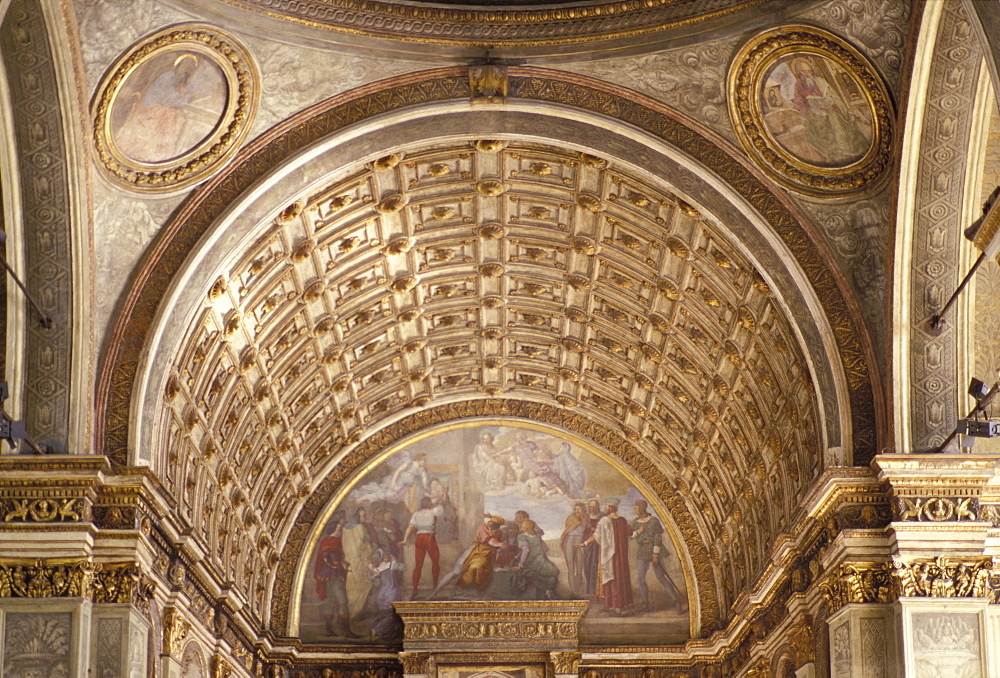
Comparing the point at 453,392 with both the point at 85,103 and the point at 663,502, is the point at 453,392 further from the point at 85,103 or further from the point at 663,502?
the point at 85,103

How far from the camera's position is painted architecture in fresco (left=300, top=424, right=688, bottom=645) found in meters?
27.3

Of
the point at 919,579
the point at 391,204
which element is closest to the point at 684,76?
the point at 391,204

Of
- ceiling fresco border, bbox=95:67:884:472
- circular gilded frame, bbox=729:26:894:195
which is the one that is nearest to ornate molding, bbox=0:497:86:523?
ceiling fresco border, bbox=95:67:884:472

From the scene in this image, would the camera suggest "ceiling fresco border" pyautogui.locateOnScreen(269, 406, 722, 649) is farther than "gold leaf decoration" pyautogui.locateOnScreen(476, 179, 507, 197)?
Yes

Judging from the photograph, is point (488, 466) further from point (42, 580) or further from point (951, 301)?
point (951, 301)

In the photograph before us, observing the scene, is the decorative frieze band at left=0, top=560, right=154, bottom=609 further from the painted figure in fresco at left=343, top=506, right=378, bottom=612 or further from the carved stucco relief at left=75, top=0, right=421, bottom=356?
the painted figure in fresco at left=343, top=506, right=378, bottom=612

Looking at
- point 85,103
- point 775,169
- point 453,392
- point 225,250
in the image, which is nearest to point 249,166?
point 225,250

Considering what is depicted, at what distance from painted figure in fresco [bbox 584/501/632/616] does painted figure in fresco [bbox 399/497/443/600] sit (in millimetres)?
3276

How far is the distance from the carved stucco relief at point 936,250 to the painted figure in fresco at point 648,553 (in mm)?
11612

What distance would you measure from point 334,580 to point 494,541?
339cm

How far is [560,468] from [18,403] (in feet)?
46.2

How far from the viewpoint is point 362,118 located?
18.2 meters

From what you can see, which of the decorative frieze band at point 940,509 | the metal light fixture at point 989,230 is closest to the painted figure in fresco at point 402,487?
the decorative frieze band at point 940,509

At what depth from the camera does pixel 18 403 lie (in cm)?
1641
